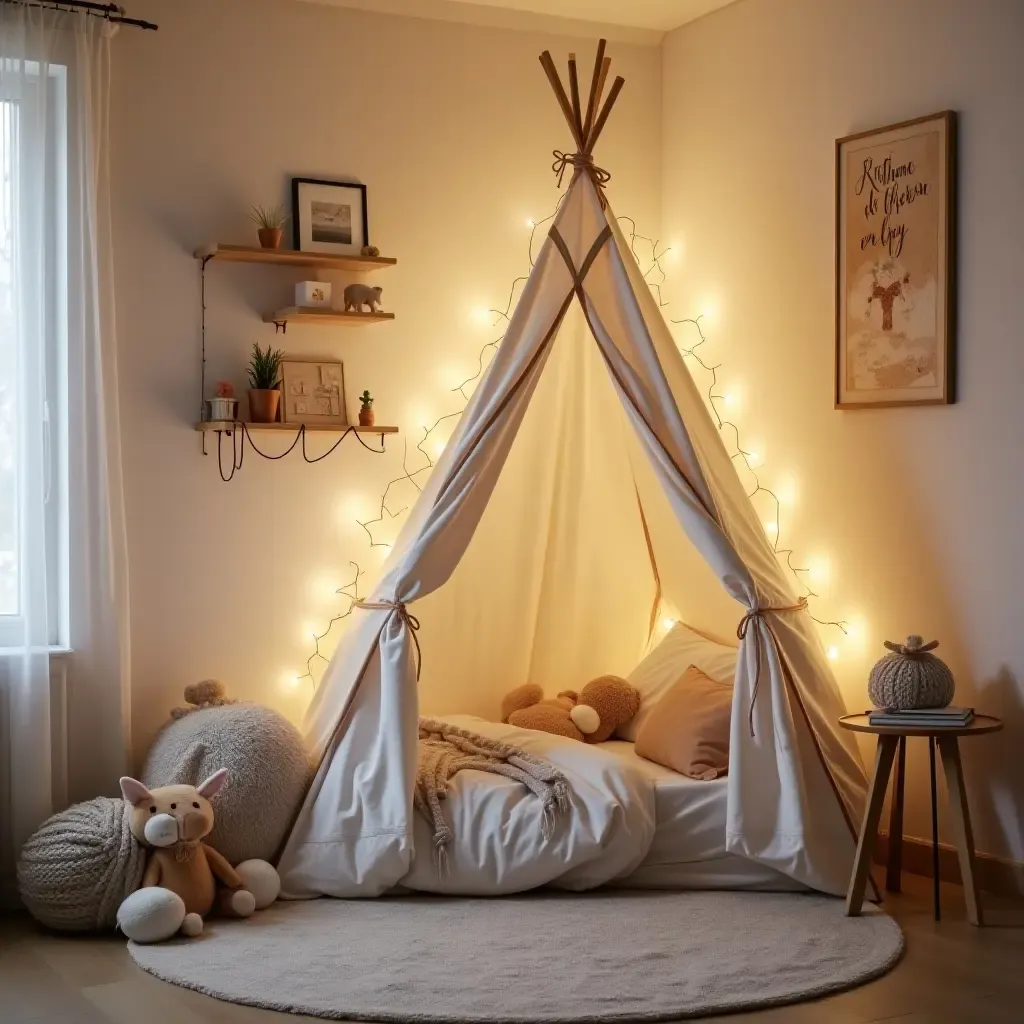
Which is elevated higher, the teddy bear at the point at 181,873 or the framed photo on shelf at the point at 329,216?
the framed photo on shelf at the point at 329,216

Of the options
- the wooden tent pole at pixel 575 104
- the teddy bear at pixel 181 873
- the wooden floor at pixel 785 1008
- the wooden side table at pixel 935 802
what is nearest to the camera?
the wooden floor at pixel 785 1008

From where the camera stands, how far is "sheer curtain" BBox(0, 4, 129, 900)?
12.9 feet

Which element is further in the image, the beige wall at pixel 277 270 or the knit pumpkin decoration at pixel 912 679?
the beige wall at pixel 277 270

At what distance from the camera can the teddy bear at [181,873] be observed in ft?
11.5

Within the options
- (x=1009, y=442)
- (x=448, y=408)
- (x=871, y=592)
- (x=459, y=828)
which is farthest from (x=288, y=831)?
(x=1009, y=442)

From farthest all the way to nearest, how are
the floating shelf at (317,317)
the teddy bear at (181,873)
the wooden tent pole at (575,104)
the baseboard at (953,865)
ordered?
the floating shelf at (317,317) → the wooden tent pole at (575,104) → the baseboard at (953,865) → the teddy bear at (181,873)

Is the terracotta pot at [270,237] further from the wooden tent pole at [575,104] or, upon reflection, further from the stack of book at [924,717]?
the stack of book at [924,717]

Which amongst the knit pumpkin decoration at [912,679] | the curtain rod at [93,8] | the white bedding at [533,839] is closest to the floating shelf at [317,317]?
the curtain rod at [93,8]

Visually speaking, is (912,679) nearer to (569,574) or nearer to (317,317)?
(569,574)

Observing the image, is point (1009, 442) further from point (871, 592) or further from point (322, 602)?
point (322, 602)

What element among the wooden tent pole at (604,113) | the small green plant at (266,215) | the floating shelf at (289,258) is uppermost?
the wooden tent pole at (604,113)

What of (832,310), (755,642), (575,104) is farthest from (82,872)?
(832,310)

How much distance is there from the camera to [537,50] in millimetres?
4926

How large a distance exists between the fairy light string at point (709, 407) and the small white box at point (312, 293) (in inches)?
21.5
